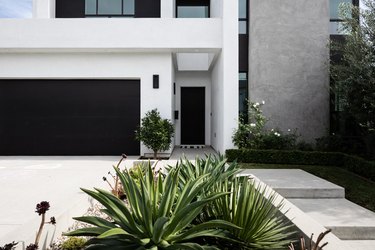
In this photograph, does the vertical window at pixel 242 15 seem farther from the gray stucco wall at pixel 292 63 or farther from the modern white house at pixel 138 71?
the gray stucco wall at pixel 292 63

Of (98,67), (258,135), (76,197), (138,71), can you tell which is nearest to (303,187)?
(258,135)

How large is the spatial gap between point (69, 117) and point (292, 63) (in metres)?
8.49

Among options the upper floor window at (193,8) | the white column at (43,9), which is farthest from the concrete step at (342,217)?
the white column at (43,9)

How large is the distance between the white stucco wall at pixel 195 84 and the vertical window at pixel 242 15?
13.9 ft

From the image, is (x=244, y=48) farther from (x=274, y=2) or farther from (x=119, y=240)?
(x=119, y=240)

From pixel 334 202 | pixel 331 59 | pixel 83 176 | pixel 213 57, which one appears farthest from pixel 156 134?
pixel 331 59

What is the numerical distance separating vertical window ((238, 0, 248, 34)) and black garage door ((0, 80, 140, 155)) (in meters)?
4.36

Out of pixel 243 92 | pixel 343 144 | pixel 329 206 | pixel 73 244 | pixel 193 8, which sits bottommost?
pixel 329 206

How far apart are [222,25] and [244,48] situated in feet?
3.71

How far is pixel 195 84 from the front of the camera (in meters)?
14.1

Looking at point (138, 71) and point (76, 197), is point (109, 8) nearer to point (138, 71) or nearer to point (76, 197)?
point (138, 71)

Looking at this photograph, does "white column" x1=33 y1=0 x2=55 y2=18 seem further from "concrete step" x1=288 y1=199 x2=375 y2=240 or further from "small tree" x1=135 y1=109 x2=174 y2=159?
"concrete step" x1=288 y1=199 x2=375 y2=240

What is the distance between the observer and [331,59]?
385 inches

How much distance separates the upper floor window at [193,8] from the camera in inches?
557
